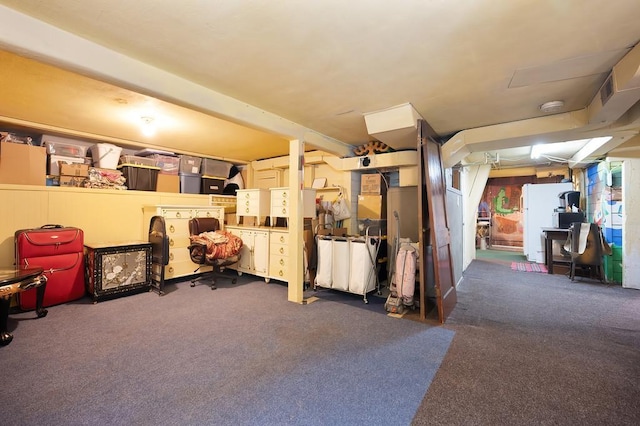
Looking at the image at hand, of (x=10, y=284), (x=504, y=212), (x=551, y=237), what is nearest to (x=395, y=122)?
(x=10, y=284)

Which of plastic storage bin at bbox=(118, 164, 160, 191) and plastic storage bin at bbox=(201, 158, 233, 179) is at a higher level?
plastic storage bin at bbox=(201, 158, 233, 179)

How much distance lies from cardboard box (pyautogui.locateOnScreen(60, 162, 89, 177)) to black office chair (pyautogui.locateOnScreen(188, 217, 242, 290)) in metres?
1.56

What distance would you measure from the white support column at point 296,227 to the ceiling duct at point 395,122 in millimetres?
1003

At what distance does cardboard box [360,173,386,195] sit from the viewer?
4637mm

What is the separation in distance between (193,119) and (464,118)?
3.38 m

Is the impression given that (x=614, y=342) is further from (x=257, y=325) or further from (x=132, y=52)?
(x=132, y=52)

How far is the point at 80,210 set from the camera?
389 cm

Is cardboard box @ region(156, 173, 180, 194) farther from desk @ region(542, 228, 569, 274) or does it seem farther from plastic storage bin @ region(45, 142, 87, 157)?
desk @ region(542, 228, 569, 274)

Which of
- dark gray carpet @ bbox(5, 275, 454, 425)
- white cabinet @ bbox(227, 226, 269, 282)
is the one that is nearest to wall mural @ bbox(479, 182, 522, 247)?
dark gray carpet @ bbox(5, 275, 454, 425)

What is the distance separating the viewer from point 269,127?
3.21 metres

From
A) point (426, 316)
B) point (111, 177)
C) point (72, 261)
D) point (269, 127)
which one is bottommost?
point (426, 316)

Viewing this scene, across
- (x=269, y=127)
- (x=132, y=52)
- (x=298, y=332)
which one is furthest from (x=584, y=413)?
(x=132, y=52)

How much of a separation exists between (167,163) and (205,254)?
195 centimetres

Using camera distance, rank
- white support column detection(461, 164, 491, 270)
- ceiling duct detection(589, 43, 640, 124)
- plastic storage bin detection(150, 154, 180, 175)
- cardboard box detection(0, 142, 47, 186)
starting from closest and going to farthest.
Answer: ceiling duct detection(589, 43, 640, 124), cardboard box detection(0, 142, 47, 186), plastic storage bin detection(150, 154, 180, 175), white support column detection(461, 164, 491, 270)
